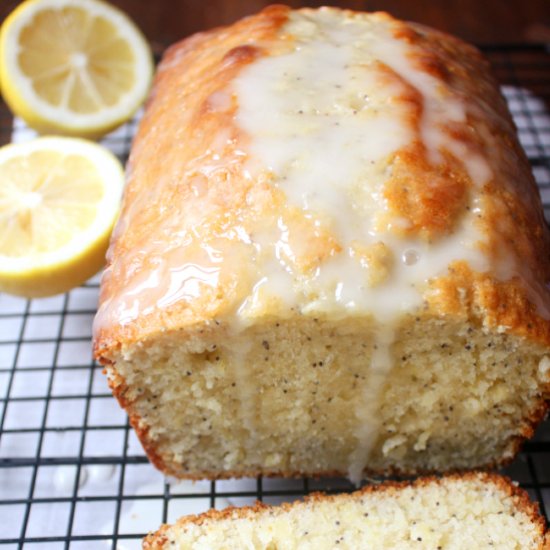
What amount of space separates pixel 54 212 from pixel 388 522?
153cm

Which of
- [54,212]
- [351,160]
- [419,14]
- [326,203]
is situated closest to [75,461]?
[54,212]

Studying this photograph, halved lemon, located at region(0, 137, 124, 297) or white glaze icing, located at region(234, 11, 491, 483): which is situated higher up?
white glaze icing, located at region(234, 11, 491, 483)

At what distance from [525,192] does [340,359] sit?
2.56 ft

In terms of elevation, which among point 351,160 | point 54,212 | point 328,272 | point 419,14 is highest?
point 351,160

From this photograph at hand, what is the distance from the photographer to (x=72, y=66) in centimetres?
345

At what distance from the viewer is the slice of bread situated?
2.31m

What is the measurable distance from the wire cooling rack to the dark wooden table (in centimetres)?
187

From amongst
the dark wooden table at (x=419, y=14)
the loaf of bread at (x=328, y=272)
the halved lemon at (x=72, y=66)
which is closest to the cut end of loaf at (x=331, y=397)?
the loaf of bread at (x=328, y=272)

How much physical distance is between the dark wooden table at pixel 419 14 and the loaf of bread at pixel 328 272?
1.79 metres

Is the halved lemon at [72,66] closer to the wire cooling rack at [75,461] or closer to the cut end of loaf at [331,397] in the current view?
the wire cooling rack at [75,461]

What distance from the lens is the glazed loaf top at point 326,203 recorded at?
85.8 inches

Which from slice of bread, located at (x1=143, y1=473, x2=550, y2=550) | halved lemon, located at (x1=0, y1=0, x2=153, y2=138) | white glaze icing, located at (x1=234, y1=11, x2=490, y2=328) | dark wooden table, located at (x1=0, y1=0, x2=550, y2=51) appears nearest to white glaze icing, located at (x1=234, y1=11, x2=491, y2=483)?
white glaze icing, located at (x1=234, y1=11, x2=490, y2=328)

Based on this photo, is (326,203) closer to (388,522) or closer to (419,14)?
(388,522)

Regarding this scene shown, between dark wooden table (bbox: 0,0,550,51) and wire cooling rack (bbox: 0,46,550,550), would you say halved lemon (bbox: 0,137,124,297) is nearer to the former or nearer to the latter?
wire cooling rack (bbox: 0,46,550,550)
